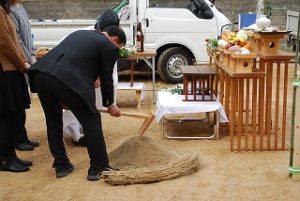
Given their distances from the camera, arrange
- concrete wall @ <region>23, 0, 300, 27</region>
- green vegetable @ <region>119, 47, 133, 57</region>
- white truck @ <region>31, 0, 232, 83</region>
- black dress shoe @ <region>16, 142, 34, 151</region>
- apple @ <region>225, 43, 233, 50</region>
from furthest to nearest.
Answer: concrete wall @ <region>23, 0, 300, 27</region> → white truck @ <region>31, 0, 232, 83</region> → green vegetable @ <region>119, 47, 133, 57</region> → black dress shoe @ <region>16, 142, 34, 151</region> → apple @ <region>225, 43, 233, 50</region>

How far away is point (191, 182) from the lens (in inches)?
180

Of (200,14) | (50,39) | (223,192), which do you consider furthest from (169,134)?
(50,39)

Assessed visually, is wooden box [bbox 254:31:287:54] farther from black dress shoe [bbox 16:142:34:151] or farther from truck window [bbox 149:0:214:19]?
truck window [bbox 149:0:214:19]

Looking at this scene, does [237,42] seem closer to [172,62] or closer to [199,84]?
[199,84]

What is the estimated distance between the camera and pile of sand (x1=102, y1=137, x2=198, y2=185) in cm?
449

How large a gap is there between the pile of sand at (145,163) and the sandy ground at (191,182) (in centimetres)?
7

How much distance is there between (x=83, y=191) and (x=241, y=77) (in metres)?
2.08

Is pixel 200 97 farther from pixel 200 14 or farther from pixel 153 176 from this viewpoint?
pixel 200 14

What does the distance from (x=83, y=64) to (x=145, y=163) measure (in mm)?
1203

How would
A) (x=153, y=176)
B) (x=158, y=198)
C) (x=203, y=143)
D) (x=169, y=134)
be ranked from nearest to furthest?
(x=158, y=198), (x=153, y=176), (x=203, y=143), (x=169, y=134)

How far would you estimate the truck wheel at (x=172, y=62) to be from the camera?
9500mm

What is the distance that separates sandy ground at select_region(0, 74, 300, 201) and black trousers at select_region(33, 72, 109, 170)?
0.25m

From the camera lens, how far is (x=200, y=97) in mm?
6121

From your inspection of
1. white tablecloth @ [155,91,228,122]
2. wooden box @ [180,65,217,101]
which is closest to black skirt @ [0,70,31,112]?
white tablecloth @ [155,91,228,122]
